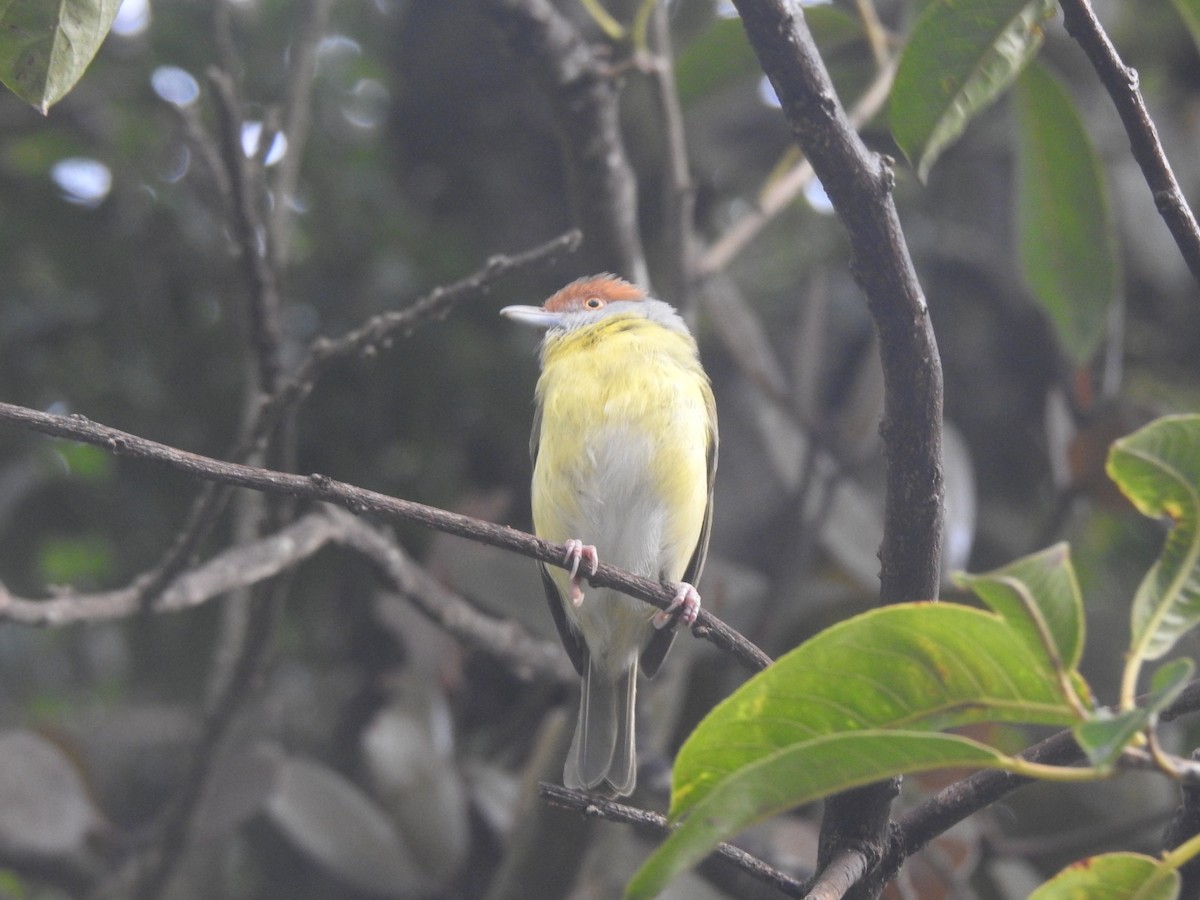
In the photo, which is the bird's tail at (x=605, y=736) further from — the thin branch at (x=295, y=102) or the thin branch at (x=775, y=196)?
the thin branch at (x=295, y=102)

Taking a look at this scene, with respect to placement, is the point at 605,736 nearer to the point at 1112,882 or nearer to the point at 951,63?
the point at 1112,882

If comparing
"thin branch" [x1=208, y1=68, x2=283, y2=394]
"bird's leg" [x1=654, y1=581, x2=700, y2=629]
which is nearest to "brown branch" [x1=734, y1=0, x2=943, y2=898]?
"bird's leg" [x1=654, y1=581, x2=700, y2=629]

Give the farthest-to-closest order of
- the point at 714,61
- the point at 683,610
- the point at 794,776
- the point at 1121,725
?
the point at 714,61 → the point at 683,610 → the point at 794,776 → the point at 1121,725

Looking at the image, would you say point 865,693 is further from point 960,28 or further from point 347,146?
point 347,146

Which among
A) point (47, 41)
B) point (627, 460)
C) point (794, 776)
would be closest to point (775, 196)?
point (627, 460)

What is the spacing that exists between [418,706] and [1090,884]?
2.64 m

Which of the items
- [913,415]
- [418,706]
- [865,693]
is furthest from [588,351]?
[865,693]

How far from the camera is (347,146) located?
212 inches

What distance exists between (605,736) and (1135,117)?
7.43 feet

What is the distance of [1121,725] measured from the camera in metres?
1.29

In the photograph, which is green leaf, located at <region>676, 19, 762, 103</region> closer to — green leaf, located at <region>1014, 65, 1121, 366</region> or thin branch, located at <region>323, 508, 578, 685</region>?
green leaf, located at <region>1014, 65, 1121, 366</region>

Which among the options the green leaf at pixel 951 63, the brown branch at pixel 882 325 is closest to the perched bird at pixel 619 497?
the brown branch at pixel 882 325

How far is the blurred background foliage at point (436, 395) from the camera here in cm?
385

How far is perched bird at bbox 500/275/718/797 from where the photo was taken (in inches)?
136
